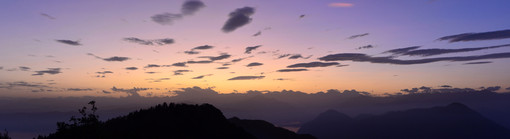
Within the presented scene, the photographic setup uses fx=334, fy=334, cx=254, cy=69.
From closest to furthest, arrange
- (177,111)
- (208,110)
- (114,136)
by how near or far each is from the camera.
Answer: (114,136)
(177,111)
(208,110)

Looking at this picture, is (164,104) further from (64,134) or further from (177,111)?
(64,134)

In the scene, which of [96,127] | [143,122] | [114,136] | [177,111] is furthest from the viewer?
[177,111]

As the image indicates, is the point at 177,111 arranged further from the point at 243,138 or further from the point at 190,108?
the point at 243,138

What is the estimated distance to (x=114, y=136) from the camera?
38719 mm

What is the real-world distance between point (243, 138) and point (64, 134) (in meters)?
141

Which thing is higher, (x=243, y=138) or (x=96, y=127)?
(x=96, y=127)

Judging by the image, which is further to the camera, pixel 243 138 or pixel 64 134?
pixel 243 138

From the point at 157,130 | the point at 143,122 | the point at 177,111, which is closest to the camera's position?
the point at 157,130

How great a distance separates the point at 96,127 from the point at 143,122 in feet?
363

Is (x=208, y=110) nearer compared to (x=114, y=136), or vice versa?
(x=114, y=136)

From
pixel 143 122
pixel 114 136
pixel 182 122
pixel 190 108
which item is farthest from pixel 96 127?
pixel 190 108

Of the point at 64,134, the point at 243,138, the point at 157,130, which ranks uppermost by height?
the point at 64,134

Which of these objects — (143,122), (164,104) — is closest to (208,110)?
(164,104)

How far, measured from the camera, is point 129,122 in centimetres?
13800
